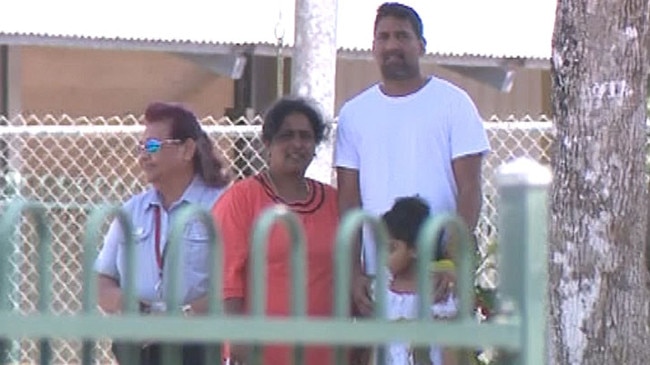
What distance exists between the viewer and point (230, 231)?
208 inches

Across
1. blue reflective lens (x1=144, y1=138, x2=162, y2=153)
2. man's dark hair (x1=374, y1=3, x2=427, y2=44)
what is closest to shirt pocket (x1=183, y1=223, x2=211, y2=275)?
blue reflective lens (x1=144, y1=138, x2=162, y2=153)

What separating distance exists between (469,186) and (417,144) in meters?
0.22

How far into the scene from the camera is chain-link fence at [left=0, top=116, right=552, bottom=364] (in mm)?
7477

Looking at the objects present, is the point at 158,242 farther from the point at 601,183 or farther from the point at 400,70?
the point at 601,183

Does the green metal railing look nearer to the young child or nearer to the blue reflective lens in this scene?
the young child

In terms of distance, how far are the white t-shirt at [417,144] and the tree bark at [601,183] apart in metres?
0.32

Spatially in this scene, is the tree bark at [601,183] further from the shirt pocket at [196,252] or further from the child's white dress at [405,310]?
the shirt pocket at [196,252]

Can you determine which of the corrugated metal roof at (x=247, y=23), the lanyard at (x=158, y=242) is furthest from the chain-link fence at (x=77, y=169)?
the lanyard at (x=158, y=242)

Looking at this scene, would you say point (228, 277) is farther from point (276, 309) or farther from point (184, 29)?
point (184, 29)

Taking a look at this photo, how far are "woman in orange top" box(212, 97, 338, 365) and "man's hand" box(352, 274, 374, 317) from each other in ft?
0.29

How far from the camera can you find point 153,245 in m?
5.32

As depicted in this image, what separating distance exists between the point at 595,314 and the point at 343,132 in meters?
1.01

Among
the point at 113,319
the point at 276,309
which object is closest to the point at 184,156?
the point at 276,309

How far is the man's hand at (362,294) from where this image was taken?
17.2ft
